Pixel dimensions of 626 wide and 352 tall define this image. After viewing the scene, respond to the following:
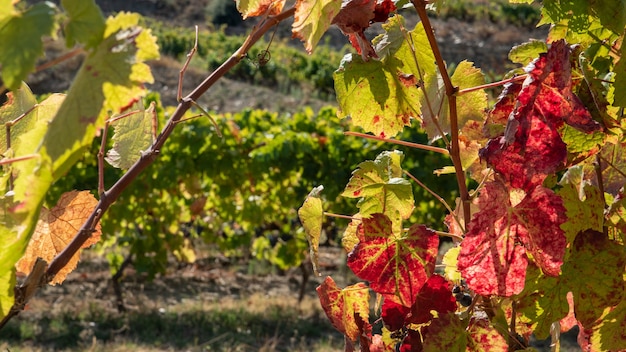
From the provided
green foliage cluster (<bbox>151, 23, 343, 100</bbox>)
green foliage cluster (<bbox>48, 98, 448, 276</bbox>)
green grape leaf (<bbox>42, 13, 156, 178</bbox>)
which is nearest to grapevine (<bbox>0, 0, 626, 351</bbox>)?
green grape leaf (<bbox>42, 13, 156, 178</bbox>)

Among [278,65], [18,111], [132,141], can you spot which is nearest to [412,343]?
[132,141]

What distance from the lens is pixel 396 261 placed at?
785 millimetres

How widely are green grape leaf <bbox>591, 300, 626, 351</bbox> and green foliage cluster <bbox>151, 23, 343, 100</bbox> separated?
13194mm

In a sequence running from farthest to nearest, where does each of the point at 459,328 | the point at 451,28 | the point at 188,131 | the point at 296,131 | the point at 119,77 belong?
the point at 451,28, the point at 296,131, the point at 188,131, the point at 459,328, the point at 119,77

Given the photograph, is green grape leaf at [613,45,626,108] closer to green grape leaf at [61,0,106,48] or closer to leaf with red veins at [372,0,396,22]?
leaf with red veins at [372,0,396,22]

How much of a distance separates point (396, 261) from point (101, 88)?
392 mm

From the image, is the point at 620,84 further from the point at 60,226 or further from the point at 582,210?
the point at 60,226

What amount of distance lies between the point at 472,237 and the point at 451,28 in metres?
20.9

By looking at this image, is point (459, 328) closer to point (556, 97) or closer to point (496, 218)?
point (496, 218)

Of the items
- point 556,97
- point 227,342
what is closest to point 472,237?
point 556,97

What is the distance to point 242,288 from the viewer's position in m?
6.62

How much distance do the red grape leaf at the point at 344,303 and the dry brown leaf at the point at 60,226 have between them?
248 millimetres

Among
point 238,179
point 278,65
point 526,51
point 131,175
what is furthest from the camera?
point 278,65

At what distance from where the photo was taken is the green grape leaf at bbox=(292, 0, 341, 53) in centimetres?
69
